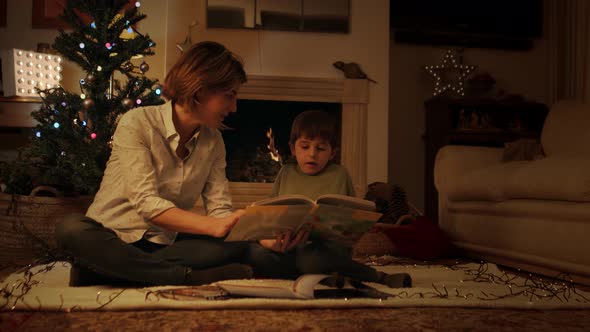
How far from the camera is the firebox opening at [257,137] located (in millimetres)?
4047

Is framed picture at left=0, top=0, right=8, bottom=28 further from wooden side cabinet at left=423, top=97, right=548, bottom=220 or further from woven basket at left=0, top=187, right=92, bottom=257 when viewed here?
wooden side cabinet at left=423, top=97, right=548, bottom=220

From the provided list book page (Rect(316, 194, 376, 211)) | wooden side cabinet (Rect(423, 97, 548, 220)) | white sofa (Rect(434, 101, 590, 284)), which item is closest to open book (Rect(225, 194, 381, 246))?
book page (Rect(316, 194, 376, 211))

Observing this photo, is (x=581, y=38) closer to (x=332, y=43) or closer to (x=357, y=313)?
(x=332, y=43)

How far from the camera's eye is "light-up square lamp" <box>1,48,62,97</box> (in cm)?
326

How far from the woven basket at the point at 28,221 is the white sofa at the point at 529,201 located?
1.68 meters

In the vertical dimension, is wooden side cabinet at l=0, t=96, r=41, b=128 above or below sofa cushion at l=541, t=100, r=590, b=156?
above

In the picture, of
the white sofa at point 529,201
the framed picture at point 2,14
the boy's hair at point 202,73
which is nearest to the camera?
the boy's hair at point 202,73

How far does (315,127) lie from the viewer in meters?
1.84

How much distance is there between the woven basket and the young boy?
92cm

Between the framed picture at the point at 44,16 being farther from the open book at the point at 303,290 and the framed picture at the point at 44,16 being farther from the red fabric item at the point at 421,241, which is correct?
the open book at the point at 303,290

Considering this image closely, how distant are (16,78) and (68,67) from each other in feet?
2.41

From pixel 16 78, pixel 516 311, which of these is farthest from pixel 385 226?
pixel 16 78

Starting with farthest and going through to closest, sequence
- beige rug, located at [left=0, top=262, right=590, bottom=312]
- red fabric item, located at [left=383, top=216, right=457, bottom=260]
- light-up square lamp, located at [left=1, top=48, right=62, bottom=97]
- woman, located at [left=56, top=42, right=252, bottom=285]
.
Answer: light-up square lamp, located at [left=1, top=48, right=62, bottom=97] → red fabric item, located at [left=383, top=216, right=457, bottom=260] → woman, located at [left=56, top=42, right=252, bottom=285] → beige rug, located at [left=0, top=262, right=590, bottom=312]

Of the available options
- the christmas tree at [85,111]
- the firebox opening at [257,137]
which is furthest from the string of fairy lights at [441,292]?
the firebox opening at [257,137]
